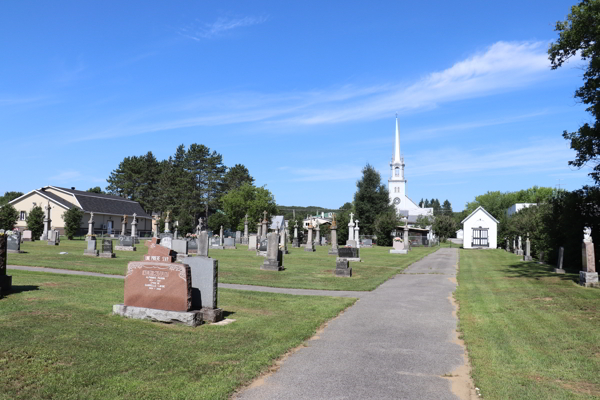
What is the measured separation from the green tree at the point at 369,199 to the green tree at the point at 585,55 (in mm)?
48947

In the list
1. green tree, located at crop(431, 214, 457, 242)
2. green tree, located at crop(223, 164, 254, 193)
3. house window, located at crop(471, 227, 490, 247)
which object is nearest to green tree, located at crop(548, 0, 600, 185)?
house window, located at crop(471, 227, 490, 247)

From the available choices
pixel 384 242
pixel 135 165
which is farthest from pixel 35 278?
pixel 135 165

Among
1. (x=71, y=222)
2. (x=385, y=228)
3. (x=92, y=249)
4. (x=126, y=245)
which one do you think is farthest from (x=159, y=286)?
(x=385, y=228)

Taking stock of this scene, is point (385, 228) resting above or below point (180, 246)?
above

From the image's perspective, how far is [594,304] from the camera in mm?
12273

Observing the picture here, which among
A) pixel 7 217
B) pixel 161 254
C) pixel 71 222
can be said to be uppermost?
pixel 7 217

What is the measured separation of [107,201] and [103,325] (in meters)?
65.0

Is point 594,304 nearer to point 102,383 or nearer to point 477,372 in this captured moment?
point 477,372

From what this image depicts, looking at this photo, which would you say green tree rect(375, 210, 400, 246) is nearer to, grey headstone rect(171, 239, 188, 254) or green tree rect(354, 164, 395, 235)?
green tree rect(354, 164, 395, 235)

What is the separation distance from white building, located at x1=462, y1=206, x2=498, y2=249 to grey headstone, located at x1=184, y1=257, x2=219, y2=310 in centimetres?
6284

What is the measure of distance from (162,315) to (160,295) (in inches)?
15.8

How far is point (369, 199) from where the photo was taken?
71688 millimetres

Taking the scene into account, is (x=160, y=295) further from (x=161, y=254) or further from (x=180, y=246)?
(x=180, y=246)

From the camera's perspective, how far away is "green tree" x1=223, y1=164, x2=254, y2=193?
89438 mm
